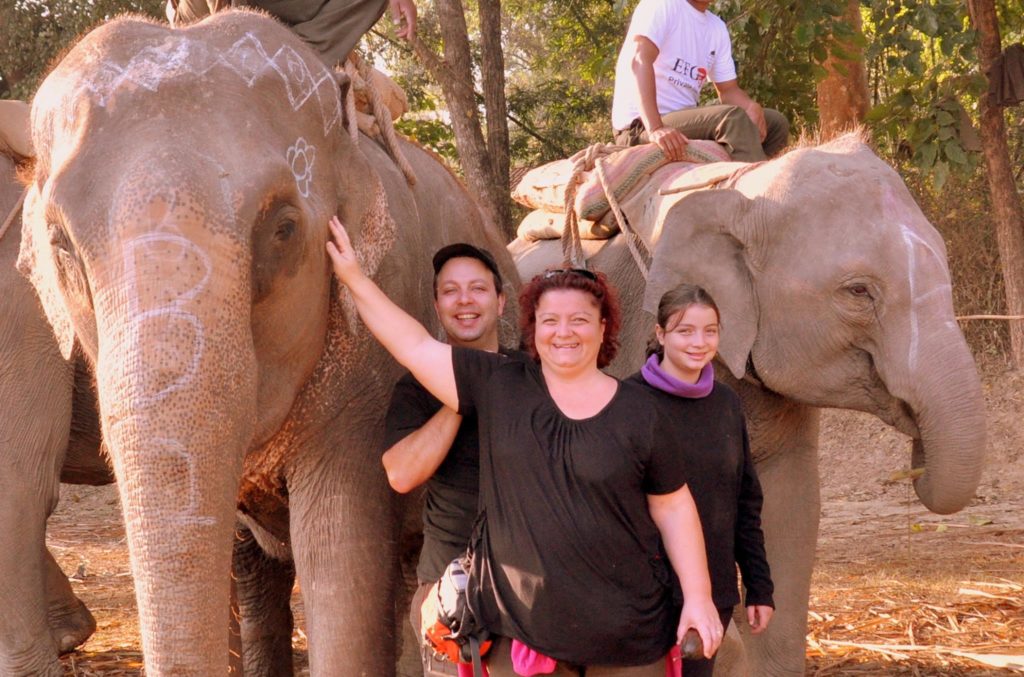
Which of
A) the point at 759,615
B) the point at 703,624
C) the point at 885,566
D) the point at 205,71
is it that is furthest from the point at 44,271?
the point at 885,566

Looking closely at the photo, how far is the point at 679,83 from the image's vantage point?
18.7 ft

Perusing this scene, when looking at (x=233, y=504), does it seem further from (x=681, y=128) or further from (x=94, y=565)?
(x=94, y=565)

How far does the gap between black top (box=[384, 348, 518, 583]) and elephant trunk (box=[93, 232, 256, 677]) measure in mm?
631

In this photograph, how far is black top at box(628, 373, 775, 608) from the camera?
348 centimetres

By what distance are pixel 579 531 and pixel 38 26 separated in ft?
33.9

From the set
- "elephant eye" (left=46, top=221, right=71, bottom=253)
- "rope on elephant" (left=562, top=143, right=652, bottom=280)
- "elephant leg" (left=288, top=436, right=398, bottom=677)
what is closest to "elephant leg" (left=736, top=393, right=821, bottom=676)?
"rope on elephant" (left=562, top=143, right=652, bottom=280)

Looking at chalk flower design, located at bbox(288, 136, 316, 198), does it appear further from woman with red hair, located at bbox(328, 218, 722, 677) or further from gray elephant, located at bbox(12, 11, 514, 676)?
woman with red hair, located at bbox(328, 218, 722, 677)

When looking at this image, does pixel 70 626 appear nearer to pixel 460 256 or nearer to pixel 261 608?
pixel 261 608

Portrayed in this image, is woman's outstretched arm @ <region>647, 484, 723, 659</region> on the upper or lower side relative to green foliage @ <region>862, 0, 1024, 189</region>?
lower

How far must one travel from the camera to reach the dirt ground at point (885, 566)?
599cm

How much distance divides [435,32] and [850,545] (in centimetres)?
848

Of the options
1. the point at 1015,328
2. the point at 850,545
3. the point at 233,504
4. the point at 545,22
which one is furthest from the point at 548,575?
the point at 545,22

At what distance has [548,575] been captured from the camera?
9.99 feet

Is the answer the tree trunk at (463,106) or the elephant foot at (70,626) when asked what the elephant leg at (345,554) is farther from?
the tree trunk at (463,106)
